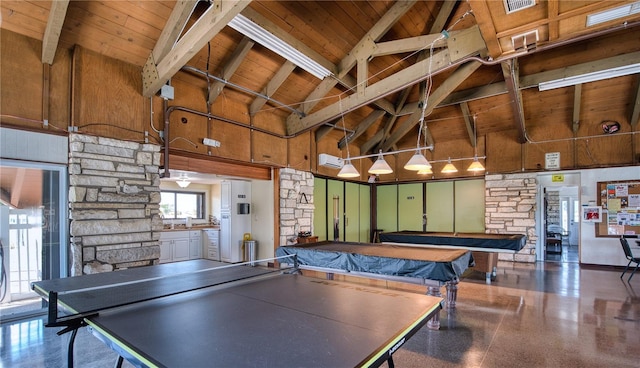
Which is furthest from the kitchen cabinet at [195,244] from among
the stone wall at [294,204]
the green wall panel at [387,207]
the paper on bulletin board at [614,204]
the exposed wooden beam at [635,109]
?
the exposed wooden beam at [635,109]

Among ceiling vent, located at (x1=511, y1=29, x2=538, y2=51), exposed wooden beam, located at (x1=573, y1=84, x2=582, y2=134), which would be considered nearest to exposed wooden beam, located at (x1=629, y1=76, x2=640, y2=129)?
exposed wooden beam, located at (x1=573, y1=84, x2=582, y2=134)

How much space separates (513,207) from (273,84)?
6.51 m

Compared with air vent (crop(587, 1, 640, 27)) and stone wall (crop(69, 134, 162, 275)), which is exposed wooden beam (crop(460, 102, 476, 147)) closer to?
air vent (crop(587, 1, 640, 27))

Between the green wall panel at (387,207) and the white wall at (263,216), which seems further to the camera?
the green wall panel at (387,207)

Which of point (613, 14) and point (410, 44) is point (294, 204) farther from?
point (613, 14)

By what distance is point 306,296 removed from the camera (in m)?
1.99

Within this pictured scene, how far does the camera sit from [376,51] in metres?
5.05

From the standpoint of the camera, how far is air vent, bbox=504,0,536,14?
2.82 m

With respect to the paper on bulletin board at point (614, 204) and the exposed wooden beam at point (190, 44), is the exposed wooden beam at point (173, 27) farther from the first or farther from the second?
the paper on bulletin board at point (614, 204)

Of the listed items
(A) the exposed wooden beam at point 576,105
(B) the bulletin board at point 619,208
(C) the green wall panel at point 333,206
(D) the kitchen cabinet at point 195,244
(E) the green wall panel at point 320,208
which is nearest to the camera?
(A) the exposed wooden beam at point 576,105

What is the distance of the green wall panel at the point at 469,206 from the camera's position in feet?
27.0

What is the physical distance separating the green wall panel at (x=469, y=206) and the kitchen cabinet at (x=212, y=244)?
6311 mm

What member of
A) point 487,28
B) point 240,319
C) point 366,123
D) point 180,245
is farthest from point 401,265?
point 180,245

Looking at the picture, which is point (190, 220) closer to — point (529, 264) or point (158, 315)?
point (158, 315)
